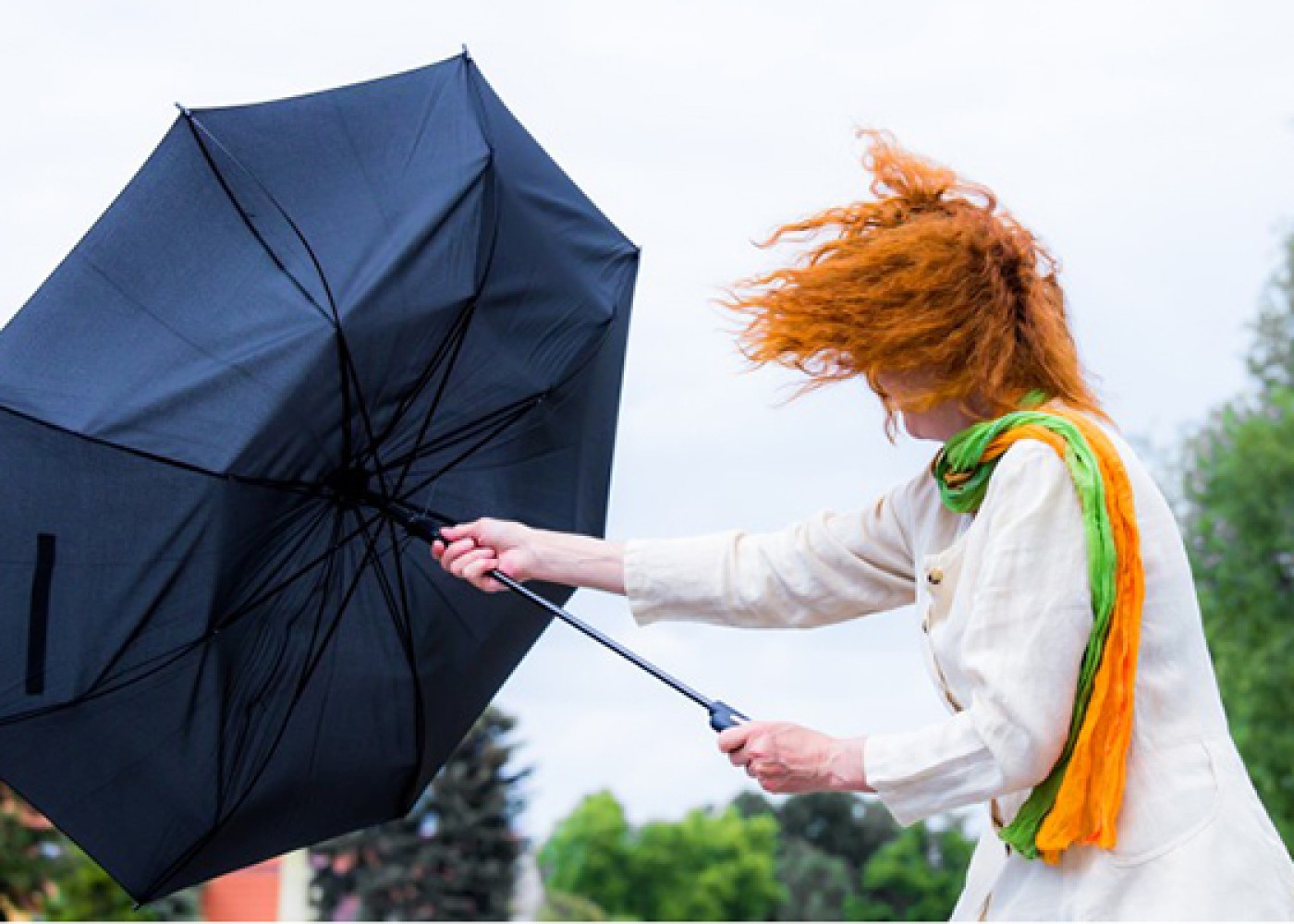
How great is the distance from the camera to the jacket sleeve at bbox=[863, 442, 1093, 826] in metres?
2.44

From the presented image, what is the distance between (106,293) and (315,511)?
22.3 inches

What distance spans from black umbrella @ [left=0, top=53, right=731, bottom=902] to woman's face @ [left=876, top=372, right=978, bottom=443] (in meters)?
0.61

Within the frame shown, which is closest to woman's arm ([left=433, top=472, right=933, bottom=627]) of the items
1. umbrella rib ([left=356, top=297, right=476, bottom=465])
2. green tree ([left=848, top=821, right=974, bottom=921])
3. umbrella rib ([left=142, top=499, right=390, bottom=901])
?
umbrella rib ([left=356, top=297, right=476, bottom=465])

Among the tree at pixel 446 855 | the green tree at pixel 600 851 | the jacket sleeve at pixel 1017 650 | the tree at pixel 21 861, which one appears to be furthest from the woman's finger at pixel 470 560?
the green tree at pixel 600 851

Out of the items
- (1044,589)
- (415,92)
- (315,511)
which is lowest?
(1044,589)

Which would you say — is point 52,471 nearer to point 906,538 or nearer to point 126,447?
point 126,447

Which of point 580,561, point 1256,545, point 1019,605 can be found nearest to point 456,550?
point 580,561

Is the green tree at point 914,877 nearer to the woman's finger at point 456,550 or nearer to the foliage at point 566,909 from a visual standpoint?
the foliage at point 566,909

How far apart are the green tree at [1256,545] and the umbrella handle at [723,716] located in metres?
19.9

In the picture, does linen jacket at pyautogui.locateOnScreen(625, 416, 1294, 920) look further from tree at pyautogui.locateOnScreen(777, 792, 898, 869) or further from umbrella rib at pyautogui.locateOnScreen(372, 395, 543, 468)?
tree at pyautogui.locateOnScreen(777, 792, 898, 869)

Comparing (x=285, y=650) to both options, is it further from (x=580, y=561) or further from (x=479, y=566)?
(x=580, y=561)

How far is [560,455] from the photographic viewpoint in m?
3.90

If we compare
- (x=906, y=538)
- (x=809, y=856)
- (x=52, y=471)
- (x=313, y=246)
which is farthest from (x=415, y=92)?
(x=809, y=856)

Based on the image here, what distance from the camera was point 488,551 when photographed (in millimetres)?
3365
